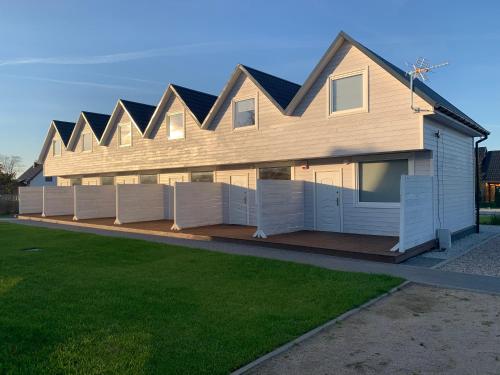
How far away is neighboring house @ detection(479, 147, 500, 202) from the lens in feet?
129

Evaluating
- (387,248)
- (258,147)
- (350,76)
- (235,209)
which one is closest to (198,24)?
(258,147)

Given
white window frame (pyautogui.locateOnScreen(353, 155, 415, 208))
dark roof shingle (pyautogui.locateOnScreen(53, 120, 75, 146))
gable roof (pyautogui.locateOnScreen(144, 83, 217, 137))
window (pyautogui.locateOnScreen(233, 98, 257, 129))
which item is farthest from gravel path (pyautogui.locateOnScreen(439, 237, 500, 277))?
dark roof shingle (pyautogui.locateOnScreen(53, 120, 75, 146))

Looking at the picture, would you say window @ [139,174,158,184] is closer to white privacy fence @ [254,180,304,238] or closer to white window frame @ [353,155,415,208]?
white privacy fence @ [254,180,304,238]

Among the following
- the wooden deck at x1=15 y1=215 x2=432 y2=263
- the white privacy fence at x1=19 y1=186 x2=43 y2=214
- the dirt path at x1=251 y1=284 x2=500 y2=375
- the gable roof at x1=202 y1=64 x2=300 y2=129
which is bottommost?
the dirt path at x1=251 y1=284 x2=500 y2=375

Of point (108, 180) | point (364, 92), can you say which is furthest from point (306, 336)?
point (108, 180)

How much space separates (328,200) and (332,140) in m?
2.31

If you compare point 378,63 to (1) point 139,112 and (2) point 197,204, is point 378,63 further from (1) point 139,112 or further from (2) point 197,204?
(1) point 139,112

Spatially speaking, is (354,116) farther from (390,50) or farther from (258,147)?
(390,50)

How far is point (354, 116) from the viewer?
1219 centimetres

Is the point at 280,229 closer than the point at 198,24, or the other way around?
the point at 280,229

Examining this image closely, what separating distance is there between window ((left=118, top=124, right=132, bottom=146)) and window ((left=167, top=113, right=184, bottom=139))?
3613mm

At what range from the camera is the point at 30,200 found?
2703 cm

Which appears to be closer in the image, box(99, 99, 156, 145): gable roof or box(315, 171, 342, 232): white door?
box(315, 171, 342, 232): white door

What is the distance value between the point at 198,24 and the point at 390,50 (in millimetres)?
8730
